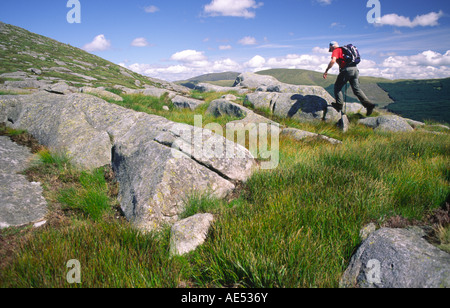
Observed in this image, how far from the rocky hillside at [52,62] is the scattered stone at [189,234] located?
7002 cm

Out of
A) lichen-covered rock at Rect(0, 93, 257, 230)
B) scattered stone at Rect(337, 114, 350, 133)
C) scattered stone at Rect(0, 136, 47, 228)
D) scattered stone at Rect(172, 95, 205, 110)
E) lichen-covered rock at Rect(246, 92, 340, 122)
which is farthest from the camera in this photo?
scattered stone at Rect(172, 95, 205, 110)

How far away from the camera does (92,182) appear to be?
4734 mm

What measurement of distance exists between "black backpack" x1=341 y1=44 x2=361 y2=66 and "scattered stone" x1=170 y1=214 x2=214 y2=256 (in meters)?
9.74

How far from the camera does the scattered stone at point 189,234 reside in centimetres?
276

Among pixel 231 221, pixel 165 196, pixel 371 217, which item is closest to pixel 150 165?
pixel 165 196

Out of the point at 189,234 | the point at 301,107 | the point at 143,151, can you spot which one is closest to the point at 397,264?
the point at 189,234

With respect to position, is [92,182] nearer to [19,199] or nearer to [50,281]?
[19,199]

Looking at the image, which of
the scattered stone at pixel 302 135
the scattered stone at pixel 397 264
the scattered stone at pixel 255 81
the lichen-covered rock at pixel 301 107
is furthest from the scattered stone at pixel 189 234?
the scattered stone at pixel 255 81

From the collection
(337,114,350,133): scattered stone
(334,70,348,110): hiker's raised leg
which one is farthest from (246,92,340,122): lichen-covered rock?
(337,114,350,133): scattered stone

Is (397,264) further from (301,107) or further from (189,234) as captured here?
(301,107)

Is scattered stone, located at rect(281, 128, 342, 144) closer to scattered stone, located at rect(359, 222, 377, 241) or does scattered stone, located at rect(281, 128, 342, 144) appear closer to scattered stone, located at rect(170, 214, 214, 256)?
scattered stone, located at rect(359, 222, 377, 241)

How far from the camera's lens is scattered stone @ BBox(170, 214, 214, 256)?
109 inches
